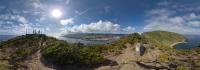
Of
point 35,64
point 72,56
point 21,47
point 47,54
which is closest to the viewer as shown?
point 72,56

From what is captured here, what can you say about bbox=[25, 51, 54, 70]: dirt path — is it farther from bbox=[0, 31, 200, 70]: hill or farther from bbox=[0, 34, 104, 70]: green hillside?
bbox=[0, 34, 104, 70]: green hillside

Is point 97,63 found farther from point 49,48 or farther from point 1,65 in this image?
point 1,65

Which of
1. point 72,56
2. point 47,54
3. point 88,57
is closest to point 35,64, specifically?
point 47,54

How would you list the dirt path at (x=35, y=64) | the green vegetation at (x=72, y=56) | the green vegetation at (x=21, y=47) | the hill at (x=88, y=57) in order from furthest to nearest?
the green vegetation at (x=21, y=47) < the dirt path at (x=35, y=64) < the green vegetation at (x=72, y=56) < the hill at (x=88, y=57)

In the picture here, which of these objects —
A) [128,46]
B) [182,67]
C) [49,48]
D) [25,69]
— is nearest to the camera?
[182,67]

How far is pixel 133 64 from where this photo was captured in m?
69.4

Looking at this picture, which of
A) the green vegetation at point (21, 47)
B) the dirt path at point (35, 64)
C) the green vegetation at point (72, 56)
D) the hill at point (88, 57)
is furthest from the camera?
the green vegetation at point (21, 47)

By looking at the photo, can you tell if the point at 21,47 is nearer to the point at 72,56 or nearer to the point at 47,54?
the point at 47,54

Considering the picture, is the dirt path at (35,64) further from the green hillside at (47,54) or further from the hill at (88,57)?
the green hillside at (47,54)

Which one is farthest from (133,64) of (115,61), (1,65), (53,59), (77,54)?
(1,65)

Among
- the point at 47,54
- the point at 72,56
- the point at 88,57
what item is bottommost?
the point at 88,57

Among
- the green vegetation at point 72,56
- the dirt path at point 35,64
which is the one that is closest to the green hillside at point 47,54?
the green vegetation at point 72,56

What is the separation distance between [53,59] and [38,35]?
789 inches

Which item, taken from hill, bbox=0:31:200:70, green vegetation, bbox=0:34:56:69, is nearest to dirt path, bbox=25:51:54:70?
hill, bbox=0:31:200:70
